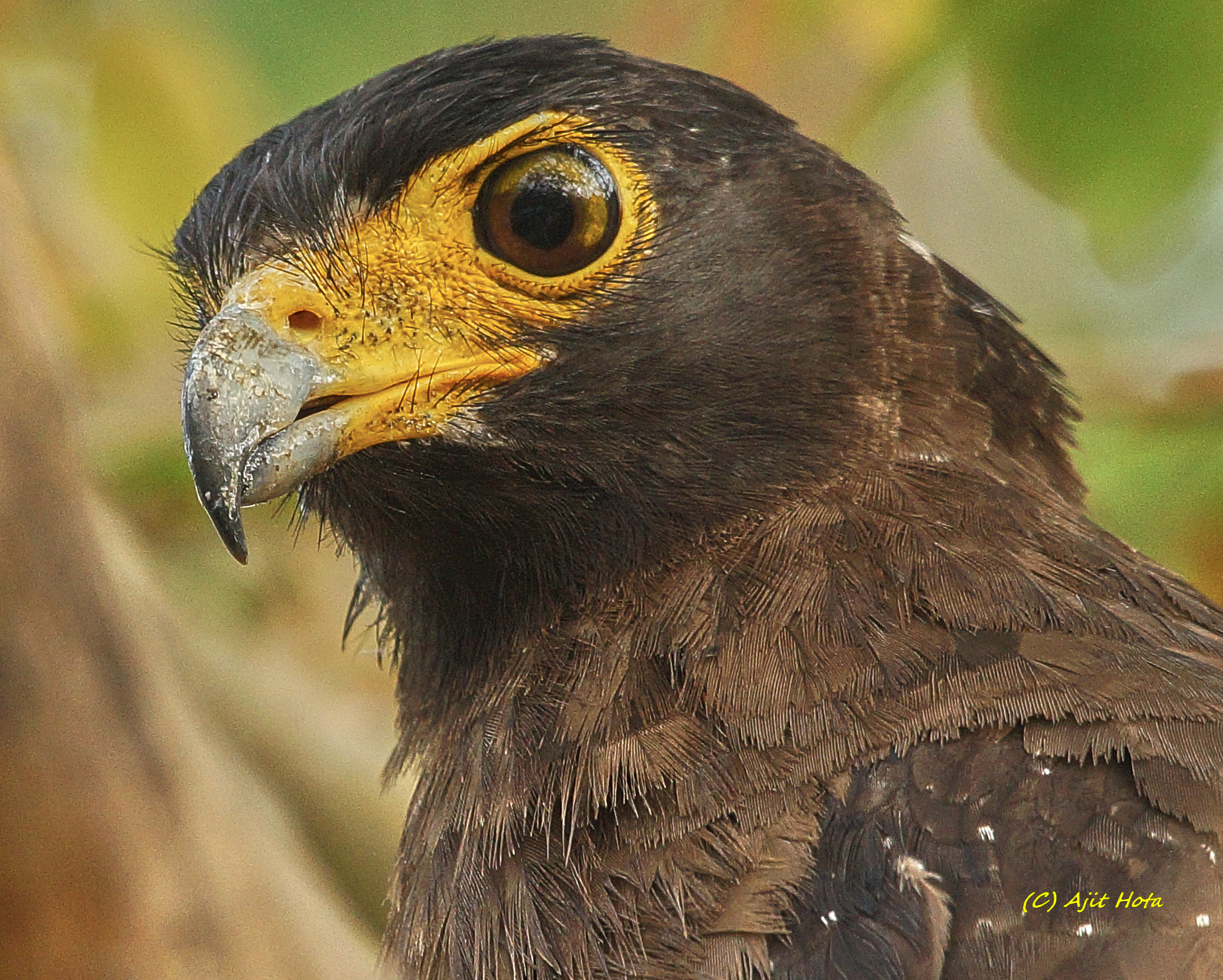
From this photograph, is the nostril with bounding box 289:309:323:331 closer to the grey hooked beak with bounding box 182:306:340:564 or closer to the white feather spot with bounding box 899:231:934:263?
the grey hooked beak with bounding box 182:306:340:564

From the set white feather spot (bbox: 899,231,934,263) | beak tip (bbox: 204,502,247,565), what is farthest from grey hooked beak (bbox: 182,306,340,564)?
white feather spot (bbox: 899,231,934,263)

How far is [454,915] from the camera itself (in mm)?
3219

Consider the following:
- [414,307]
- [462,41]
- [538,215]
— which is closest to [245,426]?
[414,307]

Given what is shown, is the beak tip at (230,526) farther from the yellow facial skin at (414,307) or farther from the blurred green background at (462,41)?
the blurred green background at (462,41)

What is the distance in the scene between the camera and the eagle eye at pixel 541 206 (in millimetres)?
3275

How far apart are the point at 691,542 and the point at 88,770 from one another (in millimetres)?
1597

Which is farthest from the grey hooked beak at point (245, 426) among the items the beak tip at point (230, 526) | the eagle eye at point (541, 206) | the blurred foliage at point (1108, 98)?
the blurred foliage at point (1108, 98)

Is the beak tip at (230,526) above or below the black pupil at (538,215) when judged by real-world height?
below

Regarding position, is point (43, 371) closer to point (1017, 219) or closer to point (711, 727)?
point (711, 727)

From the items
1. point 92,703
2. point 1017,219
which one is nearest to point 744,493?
point 92,703

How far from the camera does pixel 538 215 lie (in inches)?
129

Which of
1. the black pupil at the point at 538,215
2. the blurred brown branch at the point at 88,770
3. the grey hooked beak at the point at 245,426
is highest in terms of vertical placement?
the black pupil at the point at 538,215

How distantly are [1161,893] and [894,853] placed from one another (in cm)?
42

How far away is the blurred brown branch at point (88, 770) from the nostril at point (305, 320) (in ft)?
3.16
